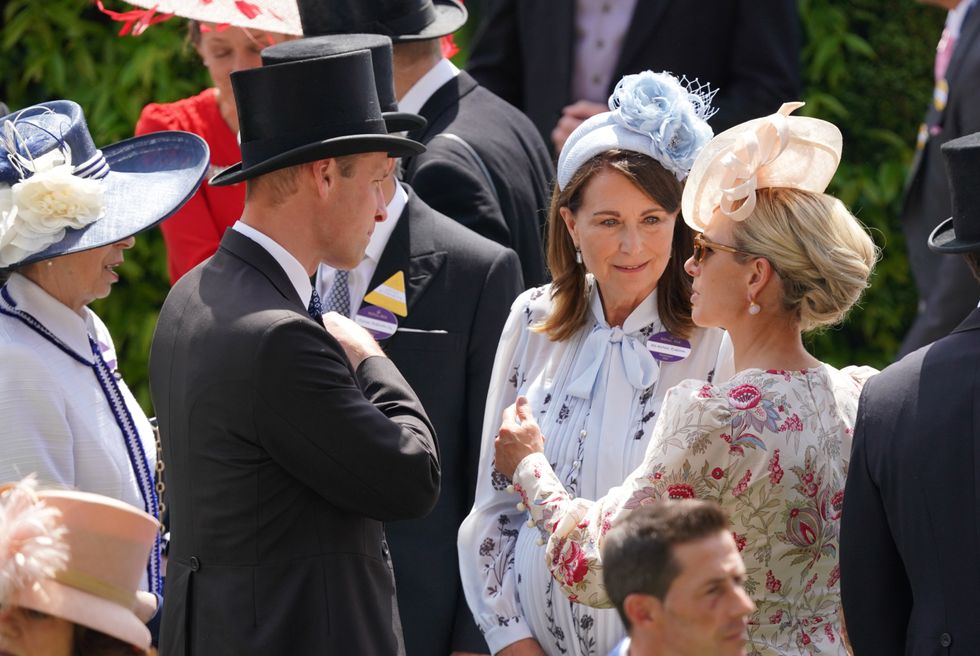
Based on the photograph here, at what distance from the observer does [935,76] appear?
6.38m

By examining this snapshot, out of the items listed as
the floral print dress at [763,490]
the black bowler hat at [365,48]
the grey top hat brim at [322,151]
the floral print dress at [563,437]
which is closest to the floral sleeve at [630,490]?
the floral print dress at [763,490]

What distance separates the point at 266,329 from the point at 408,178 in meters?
1.79

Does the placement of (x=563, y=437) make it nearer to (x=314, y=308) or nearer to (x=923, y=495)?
(x=314, y=308)

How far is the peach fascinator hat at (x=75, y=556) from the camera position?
236 centimetres

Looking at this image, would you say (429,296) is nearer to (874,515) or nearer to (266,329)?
(266,329)

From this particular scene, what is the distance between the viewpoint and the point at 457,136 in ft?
15.4

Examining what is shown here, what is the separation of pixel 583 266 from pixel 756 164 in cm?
75

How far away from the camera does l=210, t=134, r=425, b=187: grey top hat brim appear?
3.19 meters

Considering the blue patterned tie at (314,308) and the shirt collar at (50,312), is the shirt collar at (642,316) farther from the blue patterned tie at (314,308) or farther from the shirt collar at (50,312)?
the shirt collar at (50,312)

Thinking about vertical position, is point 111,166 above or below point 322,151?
below

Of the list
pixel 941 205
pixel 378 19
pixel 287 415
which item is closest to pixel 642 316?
pixel 287 415

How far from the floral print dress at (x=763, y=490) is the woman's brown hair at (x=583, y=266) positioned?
23.1 inches

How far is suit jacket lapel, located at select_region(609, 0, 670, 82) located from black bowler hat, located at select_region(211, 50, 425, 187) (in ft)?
7.68

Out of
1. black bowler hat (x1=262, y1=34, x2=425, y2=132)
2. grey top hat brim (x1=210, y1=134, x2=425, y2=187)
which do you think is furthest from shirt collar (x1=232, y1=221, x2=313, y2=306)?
black bowler hat (x1=262, y1=34, x2=425, y2=132)
